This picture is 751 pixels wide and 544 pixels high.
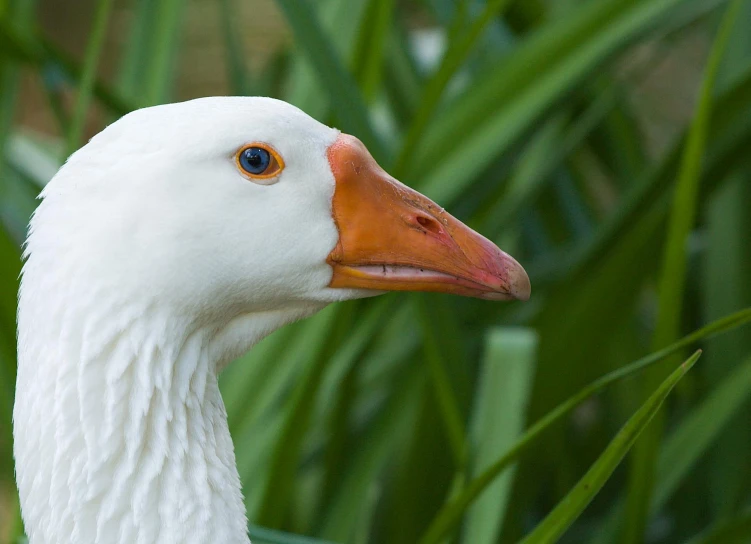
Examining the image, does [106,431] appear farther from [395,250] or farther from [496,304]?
[496,304]

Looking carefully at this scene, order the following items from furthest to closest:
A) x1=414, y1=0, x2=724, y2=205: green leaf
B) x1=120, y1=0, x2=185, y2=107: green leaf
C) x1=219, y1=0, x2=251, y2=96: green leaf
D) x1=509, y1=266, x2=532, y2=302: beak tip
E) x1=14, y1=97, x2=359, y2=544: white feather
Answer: x1=219, y1=0, x2=251, y2=96: green leaf → x1=120, y1=0, x2=185, y2=107: green leaf → x1=414, y1=0, x2=724, y2=205: green leaf → x1=509, y1=266, x2=532, y2=302: beak tip → x1=14, y1=97, x2=359, y2=544: white feather

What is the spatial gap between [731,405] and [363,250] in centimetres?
87

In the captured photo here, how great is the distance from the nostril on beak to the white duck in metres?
0.05

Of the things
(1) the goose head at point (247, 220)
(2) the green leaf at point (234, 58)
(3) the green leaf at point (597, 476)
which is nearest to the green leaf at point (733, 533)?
(3) the green leaf at point (597, 476)

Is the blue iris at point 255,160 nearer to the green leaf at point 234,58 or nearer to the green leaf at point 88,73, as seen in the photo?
the green leaf at point 88,73

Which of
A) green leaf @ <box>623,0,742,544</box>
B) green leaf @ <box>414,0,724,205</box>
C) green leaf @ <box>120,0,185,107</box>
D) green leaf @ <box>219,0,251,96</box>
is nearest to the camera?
green leaf @ <box>623,0,742,544</box>

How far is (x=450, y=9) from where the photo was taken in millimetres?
2016

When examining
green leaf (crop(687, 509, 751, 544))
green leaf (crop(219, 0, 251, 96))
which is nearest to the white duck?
green leaf (crop(687, 509, 751, 544))

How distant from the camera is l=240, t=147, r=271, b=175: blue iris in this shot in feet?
3.17

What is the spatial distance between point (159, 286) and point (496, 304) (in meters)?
1.17

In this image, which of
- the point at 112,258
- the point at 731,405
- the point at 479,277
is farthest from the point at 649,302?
the point at 112,258

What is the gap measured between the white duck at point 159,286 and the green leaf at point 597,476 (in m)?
0.17

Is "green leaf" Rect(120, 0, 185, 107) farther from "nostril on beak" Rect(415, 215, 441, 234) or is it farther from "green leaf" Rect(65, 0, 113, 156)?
"nostril on beak" Rect(415, 215, 441, 234)

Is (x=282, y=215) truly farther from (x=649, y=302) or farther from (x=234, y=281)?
(x=649, y=302)
